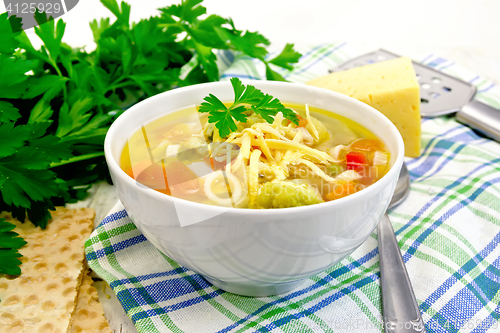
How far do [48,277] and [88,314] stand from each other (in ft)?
0.83

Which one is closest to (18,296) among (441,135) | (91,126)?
(91,126)

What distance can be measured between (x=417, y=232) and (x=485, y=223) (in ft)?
1.08

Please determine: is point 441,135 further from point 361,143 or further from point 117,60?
point 117,60

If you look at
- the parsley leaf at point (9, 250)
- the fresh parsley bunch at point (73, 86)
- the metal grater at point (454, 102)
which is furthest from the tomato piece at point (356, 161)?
the metal grater at point (454, 102)

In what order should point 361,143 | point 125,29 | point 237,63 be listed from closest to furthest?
point 361,143
point 125,29
point 237,63

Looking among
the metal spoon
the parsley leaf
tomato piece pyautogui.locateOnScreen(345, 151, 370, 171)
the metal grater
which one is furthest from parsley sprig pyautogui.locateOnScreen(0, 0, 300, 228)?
the metal grater

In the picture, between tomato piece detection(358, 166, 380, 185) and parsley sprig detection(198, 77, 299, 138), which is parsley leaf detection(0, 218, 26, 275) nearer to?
parsley sprig detection(198, 77, 299, 138)

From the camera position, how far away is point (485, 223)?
1.94 m

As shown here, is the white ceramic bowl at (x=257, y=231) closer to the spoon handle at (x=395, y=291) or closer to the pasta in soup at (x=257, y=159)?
the pasta in soup at (x=257, y=159)

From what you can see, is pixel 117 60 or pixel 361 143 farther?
pixel 117 60

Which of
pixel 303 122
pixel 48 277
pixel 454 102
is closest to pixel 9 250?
pixel 48 277

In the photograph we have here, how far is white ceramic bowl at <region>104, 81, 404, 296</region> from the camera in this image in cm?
111

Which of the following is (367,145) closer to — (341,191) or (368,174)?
(368,174)

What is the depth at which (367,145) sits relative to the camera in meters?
1.66
